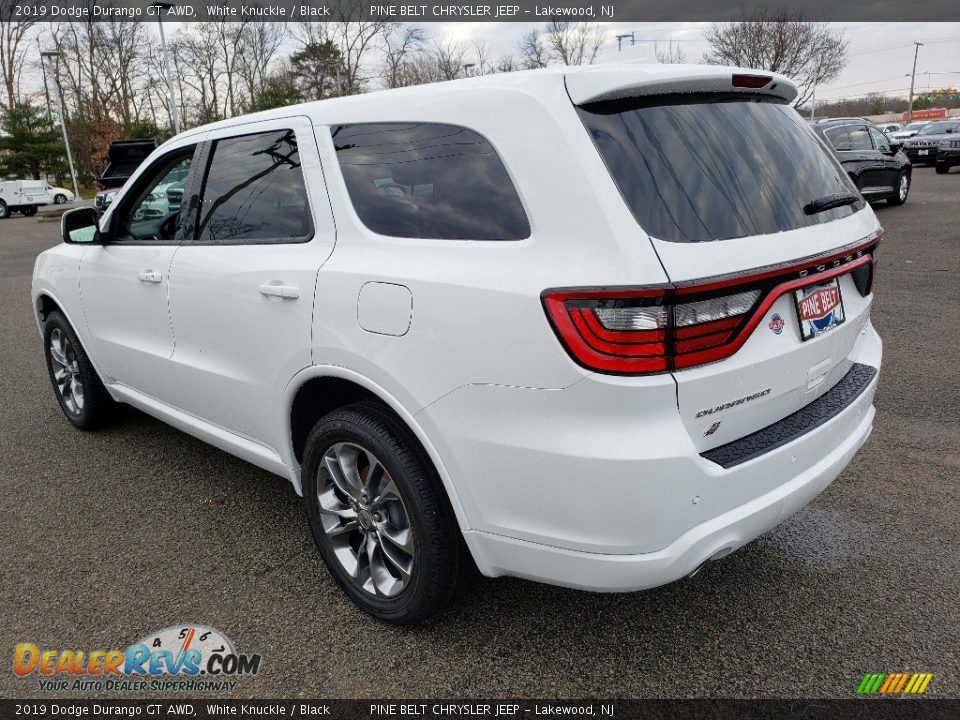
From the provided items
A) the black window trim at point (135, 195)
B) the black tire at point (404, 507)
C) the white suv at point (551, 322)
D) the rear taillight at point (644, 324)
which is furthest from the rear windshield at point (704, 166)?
the black window trim at point (135, 195)

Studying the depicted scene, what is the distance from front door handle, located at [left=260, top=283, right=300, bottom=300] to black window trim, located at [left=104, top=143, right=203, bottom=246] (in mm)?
873

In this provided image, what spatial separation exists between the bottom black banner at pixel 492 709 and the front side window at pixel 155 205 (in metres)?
2.00

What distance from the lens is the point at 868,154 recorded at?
1307cm

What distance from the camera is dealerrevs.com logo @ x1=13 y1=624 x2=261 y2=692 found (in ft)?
7.92

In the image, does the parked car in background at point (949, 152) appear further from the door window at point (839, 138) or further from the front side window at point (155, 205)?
the front side window at point (155, 205)

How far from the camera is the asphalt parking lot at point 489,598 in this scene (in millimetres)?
2355

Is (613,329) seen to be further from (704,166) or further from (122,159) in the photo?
(122,159)

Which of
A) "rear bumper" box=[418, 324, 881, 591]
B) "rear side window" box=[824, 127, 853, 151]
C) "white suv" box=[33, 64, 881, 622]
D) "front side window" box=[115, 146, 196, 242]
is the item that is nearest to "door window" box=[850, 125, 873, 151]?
"rear side window" box=[824, 127, 853, 151]

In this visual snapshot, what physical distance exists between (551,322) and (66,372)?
12.9ft

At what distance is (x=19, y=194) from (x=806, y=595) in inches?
1430

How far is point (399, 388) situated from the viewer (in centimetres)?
221

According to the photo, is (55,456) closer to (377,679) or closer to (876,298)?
(377,679)

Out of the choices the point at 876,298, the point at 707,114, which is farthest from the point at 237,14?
the point at 707,114

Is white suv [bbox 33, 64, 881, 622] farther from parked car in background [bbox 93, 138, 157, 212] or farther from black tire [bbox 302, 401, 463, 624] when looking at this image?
parked car in background [bbox 93, 138, 157, 212]
